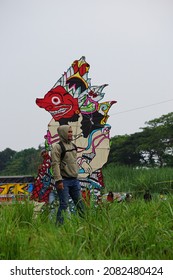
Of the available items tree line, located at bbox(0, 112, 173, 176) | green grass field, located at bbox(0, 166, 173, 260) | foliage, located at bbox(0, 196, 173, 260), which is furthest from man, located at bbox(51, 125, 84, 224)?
tree line, located at bbox(0, 112, 173, 176)

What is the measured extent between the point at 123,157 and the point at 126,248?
1207 inches

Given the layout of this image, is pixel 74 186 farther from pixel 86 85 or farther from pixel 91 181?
pixel 86 85

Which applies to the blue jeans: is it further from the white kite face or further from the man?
the white kite face

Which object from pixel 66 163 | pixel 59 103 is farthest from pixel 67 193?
pixel 59 103

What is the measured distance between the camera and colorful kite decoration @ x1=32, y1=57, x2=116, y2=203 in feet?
28.8

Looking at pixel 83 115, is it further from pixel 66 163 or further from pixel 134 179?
pixel 134 179

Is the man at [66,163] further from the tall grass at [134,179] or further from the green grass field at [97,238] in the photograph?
the tall grass at [134,179]

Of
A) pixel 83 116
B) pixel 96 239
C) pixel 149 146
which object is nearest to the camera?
pixel 96 239

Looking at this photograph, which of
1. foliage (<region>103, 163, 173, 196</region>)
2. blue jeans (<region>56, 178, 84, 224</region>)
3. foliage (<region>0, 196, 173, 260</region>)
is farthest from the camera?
foliage (<region>103, 163, 173, 196</region>)

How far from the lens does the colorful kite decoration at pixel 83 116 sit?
8781mm

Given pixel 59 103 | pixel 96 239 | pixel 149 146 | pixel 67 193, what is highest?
pixel 149 146

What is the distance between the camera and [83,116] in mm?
8961

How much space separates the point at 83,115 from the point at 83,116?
0.02 meters

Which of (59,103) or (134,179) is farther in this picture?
(134,179)
